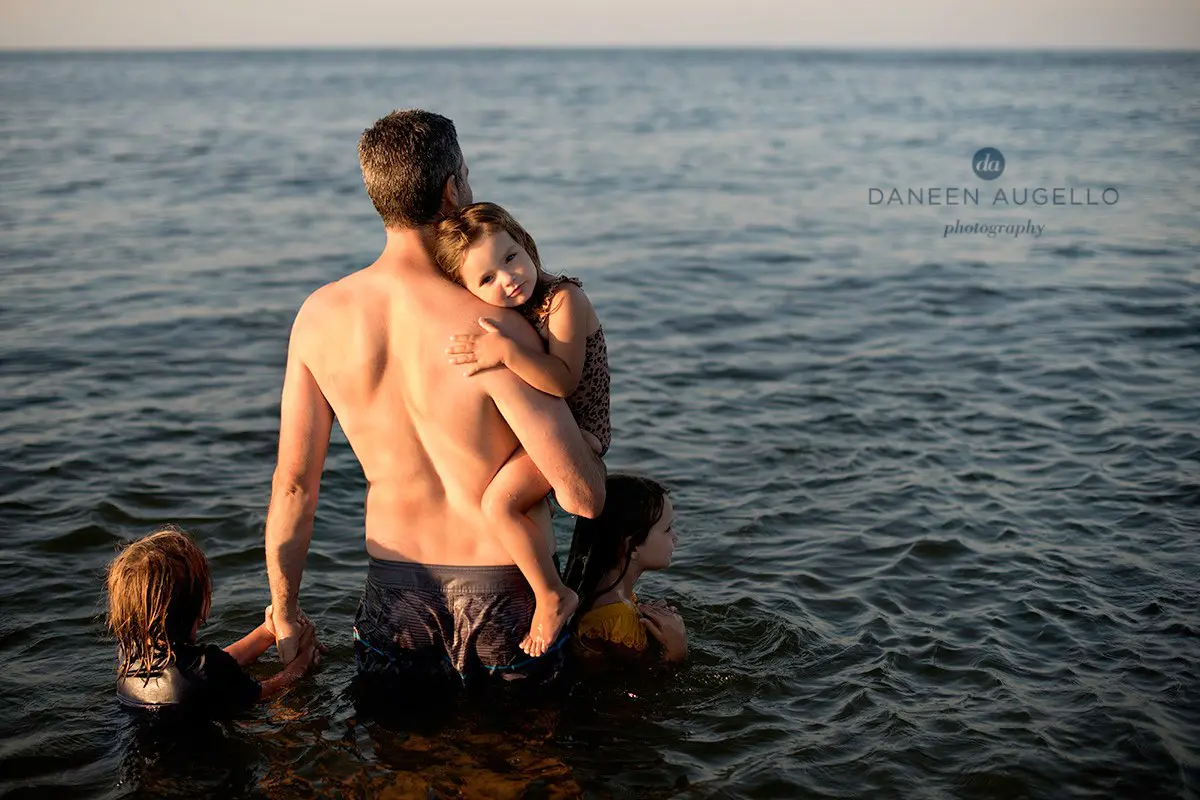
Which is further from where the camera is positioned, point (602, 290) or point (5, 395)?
point (602, 290)

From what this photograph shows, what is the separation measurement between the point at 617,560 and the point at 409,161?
1.76 meters

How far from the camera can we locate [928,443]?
8.10 m

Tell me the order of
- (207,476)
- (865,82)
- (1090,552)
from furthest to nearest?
(865,82), (207,476), (1090,552)

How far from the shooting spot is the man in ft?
12.5

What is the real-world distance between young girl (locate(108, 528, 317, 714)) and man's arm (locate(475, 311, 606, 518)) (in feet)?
3.99

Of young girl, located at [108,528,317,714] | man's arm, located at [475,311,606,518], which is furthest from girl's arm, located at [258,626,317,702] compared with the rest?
man's arm, located at [475,311,606,518]

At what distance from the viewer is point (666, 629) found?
491 cm

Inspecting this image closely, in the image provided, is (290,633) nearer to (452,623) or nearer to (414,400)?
(452,623)

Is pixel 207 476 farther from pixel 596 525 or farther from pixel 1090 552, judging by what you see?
pixel 1090 552

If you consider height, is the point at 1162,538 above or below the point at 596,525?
below

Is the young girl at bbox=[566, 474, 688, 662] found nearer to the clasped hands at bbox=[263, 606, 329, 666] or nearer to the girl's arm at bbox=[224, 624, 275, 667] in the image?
the clasped hands at bbox=[263, 606, 329, 666]

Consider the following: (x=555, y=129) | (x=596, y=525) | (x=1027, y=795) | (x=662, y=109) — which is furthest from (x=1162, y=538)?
(x=662, y=109)

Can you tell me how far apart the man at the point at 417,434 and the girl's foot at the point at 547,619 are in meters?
0.06

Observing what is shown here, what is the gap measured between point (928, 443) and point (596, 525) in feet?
13.6
